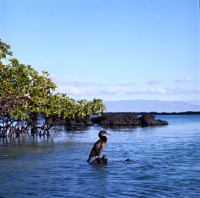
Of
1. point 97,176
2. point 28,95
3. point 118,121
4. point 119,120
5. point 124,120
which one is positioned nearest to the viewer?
point 97,176

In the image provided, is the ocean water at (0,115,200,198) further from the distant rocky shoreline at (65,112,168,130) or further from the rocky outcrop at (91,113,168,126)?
the rocky outcrop at (91,113,168,126)

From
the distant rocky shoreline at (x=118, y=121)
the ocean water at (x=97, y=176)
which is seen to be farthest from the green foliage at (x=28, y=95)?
the distant rocky shoreline at (x=118, y=121)

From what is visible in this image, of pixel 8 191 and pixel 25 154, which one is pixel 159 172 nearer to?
pixel 8 191

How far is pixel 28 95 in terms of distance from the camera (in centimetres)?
2395

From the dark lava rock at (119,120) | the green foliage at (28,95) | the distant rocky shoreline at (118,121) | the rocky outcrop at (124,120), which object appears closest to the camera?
the green foliage at (28,95)

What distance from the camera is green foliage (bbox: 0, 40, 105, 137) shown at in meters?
22.4

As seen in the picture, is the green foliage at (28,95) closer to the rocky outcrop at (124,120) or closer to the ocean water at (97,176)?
the ocean water at (97,176)

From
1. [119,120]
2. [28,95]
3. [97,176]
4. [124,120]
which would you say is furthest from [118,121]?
[97,176]

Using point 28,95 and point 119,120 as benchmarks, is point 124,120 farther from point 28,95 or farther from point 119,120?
point 28,95

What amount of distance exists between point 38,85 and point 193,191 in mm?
14129

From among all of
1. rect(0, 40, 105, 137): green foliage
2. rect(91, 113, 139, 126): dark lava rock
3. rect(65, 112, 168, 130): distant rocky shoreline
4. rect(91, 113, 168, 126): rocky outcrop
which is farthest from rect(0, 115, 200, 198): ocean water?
rect(91, 113, 168, 126): rocky outcrop

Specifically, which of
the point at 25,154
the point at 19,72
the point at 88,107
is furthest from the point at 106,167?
the point at 88,107

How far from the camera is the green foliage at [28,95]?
22438 mm

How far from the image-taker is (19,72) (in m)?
22.5
